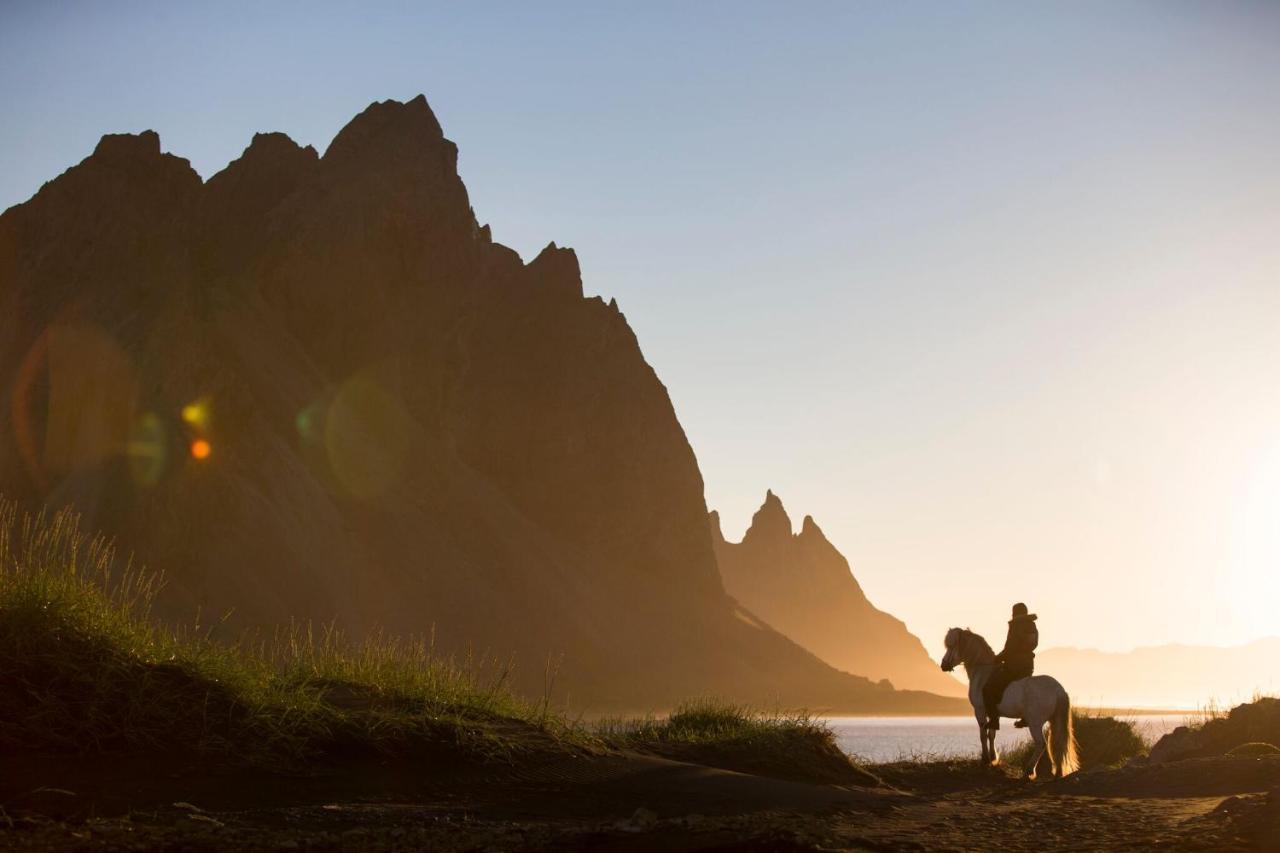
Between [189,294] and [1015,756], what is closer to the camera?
[1015,756]

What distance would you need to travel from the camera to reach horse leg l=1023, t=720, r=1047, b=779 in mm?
18000

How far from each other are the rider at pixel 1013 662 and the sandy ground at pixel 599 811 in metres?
4.07

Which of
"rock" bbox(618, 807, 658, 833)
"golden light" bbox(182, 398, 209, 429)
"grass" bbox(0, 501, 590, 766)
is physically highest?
"golden light" bbox(182, 398, 209, 429)

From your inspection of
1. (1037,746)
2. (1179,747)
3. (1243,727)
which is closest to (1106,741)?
(1179,747)

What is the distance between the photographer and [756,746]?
682 inches

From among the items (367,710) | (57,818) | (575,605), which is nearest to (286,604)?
(575,605)

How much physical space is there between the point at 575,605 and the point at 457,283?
4011 centimetres

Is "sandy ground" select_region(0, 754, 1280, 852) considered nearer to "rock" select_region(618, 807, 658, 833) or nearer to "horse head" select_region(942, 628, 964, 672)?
"rock" select_region(618, 807, 658, 833)

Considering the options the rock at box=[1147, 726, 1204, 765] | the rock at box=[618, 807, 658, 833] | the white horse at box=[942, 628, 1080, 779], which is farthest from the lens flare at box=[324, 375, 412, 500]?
the rock at box=[618, 807, 658, 833]

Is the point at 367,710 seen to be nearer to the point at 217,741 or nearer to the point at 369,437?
the point at 217,741

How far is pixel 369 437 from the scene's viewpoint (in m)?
104

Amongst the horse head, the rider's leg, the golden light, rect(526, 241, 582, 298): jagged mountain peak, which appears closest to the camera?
the rider's leg

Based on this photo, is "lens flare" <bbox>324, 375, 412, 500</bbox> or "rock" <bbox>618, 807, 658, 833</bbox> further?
"lens flare" <bbox>324, 375, 412, 500</bbox>

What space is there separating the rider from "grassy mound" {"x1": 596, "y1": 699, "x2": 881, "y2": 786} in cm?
283
